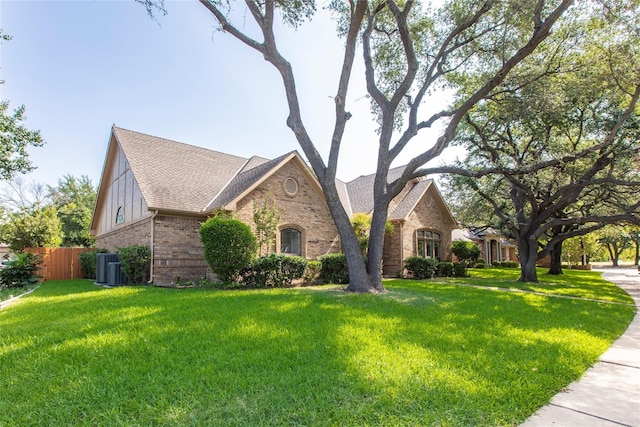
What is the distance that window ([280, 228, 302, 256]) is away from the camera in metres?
15.0

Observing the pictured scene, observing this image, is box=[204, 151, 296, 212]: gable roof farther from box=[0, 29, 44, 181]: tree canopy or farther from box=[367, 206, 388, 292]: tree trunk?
box=[0, 29, 44, 181]: tree canopy

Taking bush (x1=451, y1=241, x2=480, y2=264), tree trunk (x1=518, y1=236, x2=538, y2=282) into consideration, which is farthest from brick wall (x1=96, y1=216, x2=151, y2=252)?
bush (x1=451, y1=241, x2=480, y2=264)

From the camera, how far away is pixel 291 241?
1532 centimetres

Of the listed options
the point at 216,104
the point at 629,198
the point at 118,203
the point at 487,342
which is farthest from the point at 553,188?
the point at 118,203

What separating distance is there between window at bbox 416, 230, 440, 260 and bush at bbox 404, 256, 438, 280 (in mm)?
2185

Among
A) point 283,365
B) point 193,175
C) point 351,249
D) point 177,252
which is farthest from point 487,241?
point 283,365

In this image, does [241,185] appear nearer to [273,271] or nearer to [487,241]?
[273,271]

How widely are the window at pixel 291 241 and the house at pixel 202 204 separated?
0.15 feet

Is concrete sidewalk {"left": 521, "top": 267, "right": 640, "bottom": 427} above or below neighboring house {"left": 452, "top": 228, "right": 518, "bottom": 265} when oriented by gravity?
below

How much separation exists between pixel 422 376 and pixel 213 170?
15.5 m

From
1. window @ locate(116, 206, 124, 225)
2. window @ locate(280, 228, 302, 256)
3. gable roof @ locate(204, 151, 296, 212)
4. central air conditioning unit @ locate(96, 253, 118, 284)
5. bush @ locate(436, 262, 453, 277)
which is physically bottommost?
bush @ locate(436, 262, 453, 277)

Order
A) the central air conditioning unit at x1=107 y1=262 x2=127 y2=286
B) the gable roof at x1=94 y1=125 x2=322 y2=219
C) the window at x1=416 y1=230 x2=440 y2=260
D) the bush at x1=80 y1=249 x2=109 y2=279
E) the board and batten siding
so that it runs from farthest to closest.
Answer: the window at x1=416 y1=230 x2=440 y2=260 → the bush at x1=80 y1=249 x2=109 y2=279 → the board and batten siding → the gable roof at x1=94 y1=125 x2=322 y2=219 → the central air conditioning unit at x1=107 y1=262 x2=127 y2=286

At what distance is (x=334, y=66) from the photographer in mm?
12438

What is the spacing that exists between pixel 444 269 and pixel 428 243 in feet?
6.23
